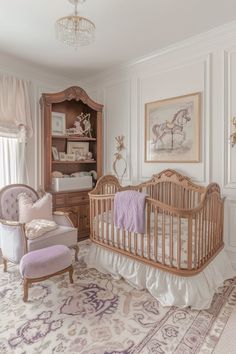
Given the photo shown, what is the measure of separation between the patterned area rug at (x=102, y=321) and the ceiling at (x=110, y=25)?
2779 millimetres

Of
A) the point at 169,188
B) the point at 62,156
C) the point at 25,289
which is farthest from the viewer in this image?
the point at 62,156

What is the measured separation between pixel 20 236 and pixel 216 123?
2539 millimetres

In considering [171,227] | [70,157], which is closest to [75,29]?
[171,227]

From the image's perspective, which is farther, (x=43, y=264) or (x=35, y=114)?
(x=35, y=114)

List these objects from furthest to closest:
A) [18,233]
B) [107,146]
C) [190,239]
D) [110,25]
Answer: [107,146], [110,25], [18,233], [190,239]

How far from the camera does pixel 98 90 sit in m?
4.22

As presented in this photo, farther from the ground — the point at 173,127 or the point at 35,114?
the point at 35,114

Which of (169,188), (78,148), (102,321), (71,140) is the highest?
(71,140)

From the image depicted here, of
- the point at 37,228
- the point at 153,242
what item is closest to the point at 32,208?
the point at 37,228

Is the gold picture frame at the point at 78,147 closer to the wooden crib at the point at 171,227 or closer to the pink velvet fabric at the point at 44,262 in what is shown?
the wooden crib at the point at 171,227

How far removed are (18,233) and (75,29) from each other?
2012 mm

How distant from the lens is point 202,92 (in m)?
2.93

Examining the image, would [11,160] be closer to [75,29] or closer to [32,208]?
[32,208]

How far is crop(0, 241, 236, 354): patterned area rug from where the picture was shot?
161 centimetres
